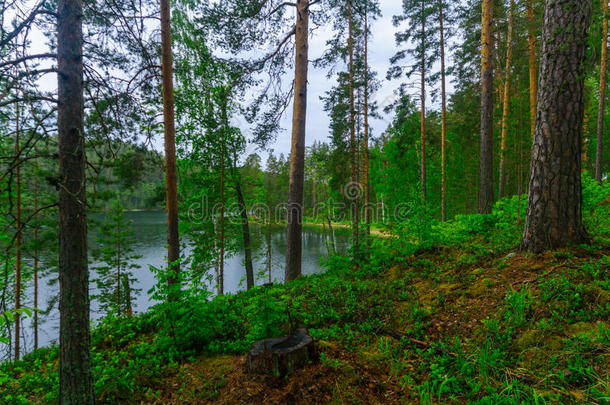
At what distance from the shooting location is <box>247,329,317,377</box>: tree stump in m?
2.58

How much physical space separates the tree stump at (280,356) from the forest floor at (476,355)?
0.29 feet

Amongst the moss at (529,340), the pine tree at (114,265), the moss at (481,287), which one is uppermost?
the moss at (481,287)

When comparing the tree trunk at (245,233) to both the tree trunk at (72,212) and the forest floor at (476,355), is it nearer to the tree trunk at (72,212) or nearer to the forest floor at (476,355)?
the forest floor at (476,355)

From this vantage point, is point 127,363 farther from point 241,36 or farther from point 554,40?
point 554,40

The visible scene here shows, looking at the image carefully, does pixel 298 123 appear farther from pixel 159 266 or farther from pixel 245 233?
pixel 159 266

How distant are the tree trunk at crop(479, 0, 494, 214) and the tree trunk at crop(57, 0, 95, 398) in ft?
32.7

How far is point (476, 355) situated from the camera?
264 centimetres

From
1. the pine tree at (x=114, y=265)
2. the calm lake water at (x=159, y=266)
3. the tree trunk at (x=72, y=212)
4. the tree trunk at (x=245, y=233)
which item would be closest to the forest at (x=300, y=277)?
the tree trunk at (x=72, y=212)

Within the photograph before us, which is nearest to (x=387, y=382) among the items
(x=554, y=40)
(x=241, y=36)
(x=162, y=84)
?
(x=554, y=40)

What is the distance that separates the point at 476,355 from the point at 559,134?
352 centimetres

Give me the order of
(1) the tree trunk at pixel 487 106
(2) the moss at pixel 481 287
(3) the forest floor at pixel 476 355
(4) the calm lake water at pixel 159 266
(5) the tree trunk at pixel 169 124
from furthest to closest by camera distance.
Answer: (4) the calm lake water at pixel 159 266 < (1) the tree trunk at pixel 487 106 < (5) the tree trunk at pixel 169 124 < (2) the moss at pixel 481 287 < (3) the forest floor at pixel 476 355

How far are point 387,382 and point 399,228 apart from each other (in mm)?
4201

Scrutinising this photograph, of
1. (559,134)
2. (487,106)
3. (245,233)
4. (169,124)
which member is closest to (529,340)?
(559,134)

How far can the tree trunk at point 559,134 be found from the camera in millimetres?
3793
